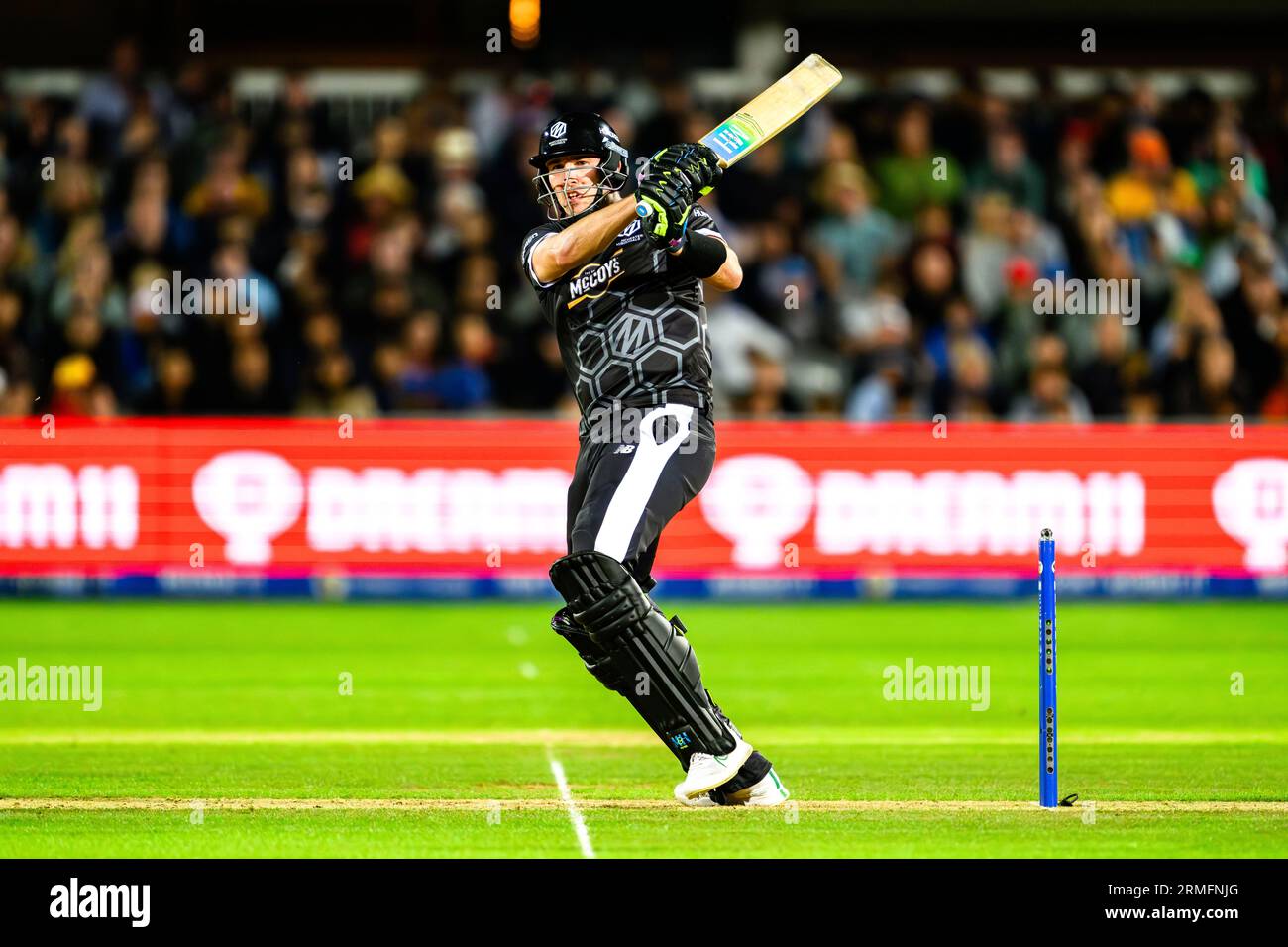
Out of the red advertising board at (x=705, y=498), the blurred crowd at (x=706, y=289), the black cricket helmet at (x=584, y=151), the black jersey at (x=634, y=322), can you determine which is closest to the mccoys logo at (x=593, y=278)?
the black jersey at (x=634, y=322)

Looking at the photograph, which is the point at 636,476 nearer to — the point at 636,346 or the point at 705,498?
the point at 636,346

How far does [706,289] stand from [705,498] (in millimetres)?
2522

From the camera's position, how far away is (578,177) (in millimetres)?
8828

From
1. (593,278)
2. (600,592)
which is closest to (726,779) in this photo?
(600,592)

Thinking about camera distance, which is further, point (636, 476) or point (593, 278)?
point (593, 278)

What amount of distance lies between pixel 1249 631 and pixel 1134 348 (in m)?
4.41

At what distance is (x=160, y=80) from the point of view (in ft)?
73.4

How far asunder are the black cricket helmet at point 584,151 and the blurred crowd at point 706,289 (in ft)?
34.3

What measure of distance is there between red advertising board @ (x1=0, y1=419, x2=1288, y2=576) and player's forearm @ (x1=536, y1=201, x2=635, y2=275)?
987 cm

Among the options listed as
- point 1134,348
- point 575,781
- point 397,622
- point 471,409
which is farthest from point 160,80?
point 575,781

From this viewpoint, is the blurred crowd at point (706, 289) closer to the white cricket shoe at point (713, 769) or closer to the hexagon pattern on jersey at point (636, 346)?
the hexagon pattern on jersey at point (636, 346)

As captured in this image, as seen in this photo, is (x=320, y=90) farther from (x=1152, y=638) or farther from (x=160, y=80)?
(x=1152, y=638)

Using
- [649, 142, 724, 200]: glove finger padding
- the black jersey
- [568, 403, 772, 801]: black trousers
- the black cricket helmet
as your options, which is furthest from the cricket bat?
[568, 403, 772, 801]: black trousers

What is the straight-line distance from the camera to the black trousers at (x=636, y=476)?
852 centimetres
